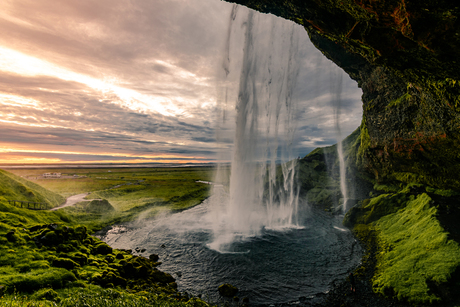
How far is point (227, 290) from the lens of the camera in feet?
64.4

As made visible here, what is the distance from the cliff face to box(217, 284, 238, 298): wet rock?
24.7m

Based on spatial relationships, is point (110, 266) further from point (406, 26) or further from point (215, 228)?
point (406, 26)

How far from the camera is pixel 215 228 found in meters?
37.1

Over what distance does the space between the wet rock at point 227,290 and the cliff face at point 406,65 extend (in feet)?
81.1

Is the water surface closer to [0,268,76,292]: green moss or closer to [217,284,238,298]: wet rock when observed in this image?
[217,284,238,298]: wet rock

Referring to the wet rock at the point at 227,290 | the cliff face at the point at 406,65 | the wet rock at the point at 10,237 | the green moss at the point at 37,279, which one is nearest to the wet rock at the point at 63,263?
the green moss at the point at 37,279

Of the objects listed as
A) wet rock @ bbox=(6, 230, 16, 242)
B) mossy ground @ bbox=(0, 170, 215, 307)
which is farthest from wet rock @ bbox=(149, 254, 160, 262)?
wet rock @ bbox=(6, 230, 16, 242)

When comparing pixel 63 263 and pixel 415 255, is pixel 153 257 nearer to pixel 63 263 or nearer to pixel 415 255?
pixel 63 263

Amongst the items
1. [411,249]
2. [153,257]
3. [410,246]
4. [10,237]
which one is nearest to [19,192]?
[10,237]

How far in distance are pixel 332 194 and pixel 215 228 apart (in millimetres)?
41253

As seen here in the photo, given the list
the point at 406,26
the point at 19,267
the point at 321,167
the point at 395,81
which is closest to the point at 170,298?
the point at 19,267

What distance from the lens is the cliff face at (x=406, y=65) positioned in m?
11.0

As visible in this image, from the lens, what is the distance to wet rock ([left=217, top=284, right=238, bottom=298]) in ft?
63.4

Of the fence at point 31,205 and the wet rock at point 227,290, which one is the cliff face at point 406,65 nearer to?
the wet rock at point 227,290
